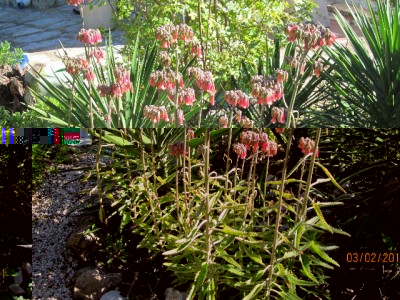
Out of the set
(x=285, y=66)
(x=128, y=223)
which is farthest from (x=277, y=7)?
(x=128, y=223)

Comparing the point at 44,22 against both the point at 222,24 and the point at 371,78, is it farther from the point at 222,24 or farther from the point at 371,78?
the point at 371,78

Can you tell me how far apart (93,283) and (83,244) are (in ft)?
0.36

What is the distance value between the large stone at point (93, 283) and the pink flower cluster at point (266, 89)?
667mm

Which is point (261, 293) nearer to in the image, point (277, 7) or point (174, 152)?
point (174, 152)

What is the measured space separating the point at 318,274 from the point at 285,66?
3.50 feet

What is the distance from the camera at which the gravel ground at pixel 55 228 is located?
6.64 feet

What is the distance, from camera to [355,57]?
2775mm

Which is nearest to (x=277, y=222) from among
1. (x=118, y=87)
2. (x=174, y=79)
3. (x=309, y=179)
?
(x=309, y=179)

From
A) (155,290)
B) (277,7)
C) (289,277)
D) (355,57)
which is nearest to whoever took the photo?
(289,277)

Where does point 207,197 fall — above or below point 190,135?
below

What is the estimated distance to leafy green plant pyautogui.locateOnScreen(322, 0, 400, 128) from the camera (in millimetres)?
2607

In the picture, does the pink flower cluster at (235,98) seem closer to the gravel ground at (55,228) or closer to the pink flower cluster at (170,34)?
the pink flower cluster at (170,34)

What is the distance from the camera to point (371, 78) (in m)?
2.70

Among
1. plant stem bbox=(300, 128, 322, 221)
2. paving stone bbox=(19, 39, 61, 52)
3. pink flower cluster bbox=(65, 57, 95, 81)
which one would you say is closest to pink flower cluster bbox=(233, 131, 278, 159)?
plant stem bbox=(300, 128, 322, 221)
